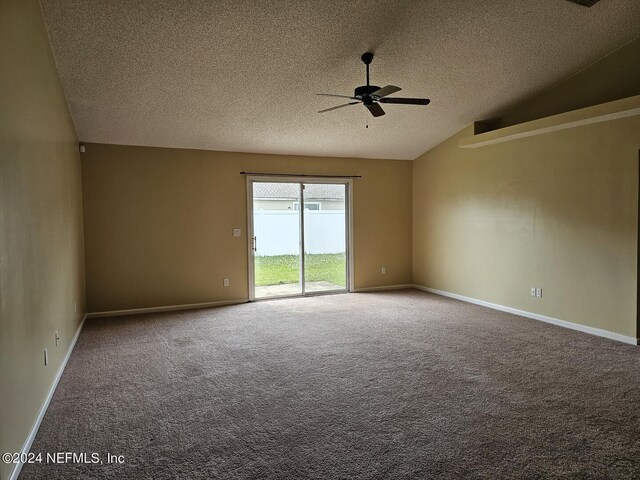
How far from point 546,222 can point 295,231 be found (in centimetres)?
371

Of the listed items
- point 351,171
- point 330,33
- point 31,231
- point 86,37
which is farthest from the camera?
point 351,171

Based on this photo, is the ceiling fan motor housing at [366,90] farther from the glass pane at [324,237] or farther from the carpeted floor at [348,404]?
the glass pane at [324,237]

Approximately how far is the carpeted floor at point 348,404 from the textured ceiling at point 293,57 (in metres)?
2.70

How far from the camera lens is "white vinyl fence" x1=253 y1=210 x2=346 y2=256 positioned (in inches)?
256

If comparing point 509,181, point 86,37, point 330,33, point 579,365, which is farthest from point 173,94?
point 579,365

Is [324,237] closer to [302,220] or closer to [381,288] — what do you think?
[302,220]

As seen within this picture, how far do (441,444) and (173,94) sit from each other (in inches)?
167

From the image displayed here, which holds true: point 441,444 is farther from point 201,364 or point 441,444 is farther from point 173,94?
point 173,94

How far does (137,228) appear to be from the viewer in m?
5.67

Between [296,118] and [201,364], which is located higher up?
[296,118]

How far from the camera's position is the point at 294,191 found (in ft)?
22.0

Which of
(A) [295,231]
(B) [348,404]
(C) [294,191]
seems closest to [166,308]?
(A) [295,231]

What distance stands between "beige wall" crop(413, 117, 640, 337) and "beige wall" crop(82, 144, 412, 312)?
229cm

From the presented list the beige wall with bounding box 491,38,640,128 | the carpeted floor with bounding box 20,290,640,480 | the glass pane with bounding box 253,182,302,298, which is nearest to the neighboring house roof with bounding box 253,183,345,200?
the glass pane with bounding box 253,182,302,298
